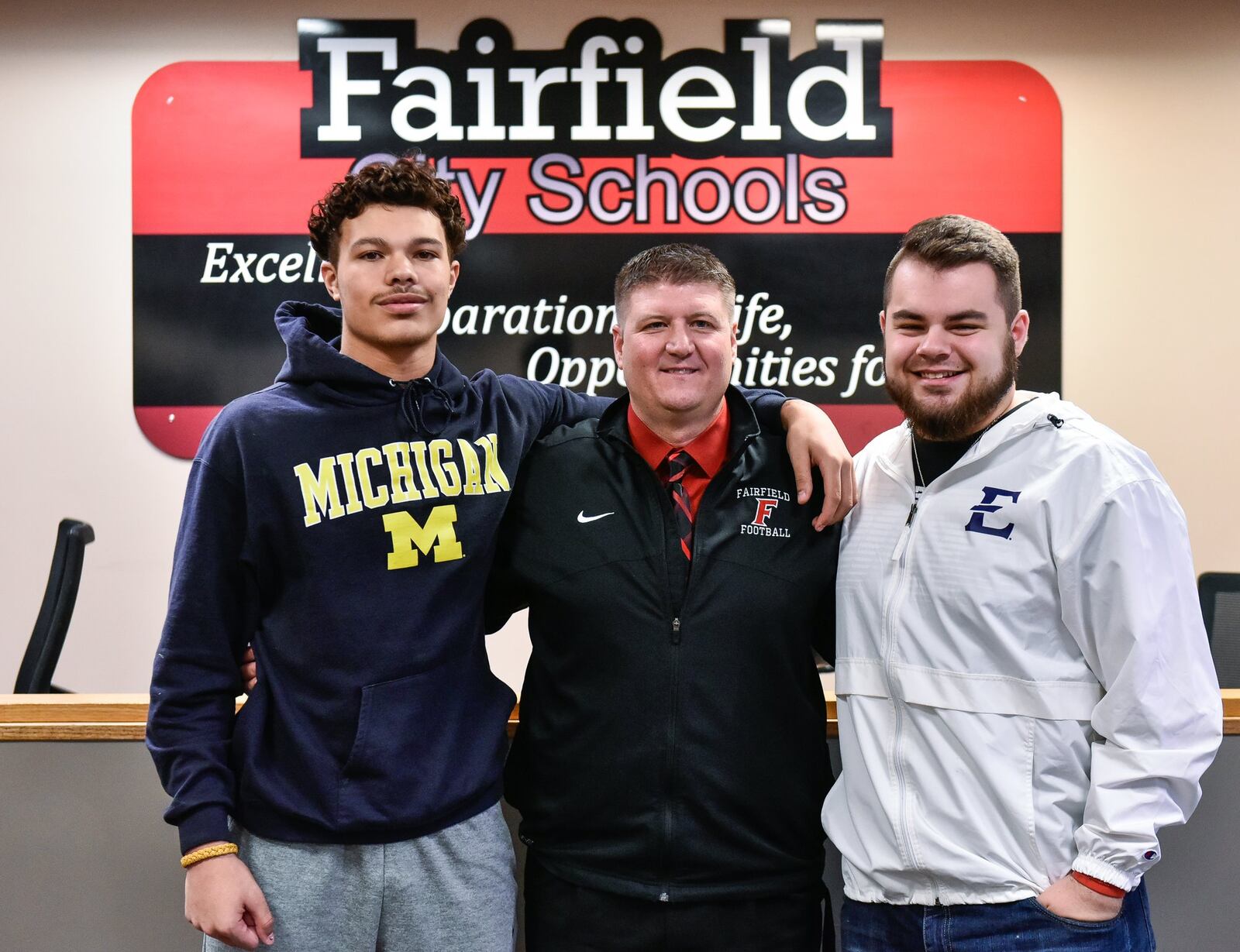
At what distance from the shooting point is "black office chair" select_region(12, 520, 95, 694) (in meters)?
2.92

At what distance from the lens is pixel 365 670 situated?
4.54 ft

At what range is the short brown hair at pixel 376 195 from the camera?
151cm

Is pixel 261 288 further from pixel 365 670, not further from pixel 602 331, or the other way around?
pixel 365 670

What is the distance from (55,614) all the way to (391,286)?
2.12 m

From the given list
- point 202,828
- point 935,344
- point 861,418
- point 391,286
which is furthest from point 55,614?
point 861,418

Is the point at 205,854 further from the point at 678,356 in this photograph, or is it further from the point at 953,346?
the point at 953,346

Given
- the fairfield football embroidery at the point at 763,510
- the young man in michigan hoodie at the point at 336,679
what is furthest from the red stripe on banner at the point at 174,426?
the fairfield football embroidery at the point at 763,510

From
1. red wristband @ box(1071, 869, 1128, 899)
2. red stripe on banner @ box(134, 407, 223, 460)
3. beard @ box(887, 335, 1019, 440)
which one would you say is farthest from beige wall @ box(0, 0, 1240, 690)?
red wristband @ box(1071, 869, 1128, 899)

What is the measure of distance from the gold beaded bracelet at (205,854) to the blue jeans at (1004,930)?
89 centimetres

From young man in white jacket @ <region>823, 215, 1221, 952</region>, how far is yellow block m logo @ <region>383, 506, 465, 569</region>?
583mm

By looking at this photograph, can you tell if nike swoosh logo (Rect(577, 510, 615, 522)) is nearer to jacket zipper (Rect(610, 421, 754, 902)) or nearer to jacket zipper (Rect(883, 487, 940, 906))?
jacket zipper (Rect(610, 421, 754, 902))

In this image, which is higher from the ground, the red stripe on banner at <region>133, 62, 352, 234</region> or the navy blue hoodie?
the red stripe on banner at <region>133, 62, 352, 234</region>

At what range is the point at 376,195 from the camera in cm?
151

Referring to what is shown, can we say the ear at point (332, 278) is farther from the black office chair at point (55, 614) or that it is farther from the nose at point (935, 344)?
the black office chair at point (55, 614)
